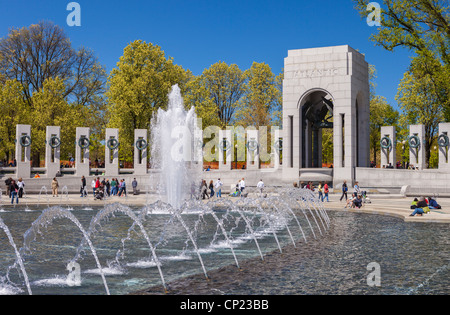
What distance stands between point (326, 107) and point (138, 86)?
771 inches

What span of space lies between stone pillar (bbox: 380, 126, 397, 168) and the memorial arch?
4.93 feet

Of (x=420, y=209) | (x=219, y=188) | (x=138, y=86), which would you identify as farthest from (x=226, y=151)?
(x=420, y=209)

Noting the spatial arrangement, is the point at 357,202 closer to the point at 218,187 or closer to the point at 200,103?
the point at 218,187

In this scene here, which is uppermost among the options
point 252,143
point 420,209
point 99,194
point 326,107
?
point 326,107

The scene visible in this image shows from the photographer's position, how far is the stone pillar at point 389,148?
39912 millimetres

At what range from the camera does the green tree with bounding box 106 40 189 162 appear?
48.4 meters

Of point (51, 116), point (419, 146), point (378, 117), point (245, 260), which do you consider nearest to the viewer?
point (245, 260)

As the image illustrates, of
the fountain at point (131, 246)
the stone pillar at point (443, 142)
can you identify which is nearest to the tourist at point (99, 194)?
the fountain at point (131, 246)

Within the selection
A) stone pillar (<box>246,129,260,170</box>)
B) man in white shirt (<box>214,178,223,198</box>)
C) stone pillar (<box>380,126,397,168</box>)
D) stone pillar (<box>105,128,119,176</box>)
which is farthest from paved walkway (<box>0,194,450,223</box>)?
stone pillar (<box>246,129,260,170</box>)

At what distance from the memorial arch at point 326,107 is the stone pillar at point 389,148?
1.50 m

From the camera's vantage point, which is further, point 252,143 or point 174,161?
point 252,143

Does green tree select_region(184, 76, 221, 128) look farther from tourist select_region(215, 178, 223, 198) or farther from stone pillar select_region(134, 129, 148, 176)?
tourist select_region(215, 178, 223, 198)

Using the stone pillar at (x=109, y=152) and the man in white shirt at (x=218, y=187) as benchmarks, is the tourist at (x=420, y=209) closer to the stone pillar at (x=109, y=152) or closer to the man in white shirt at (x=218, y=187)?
the man in white shirt at (x=218, y=187)

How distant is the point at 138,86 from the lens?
48.1 metres
